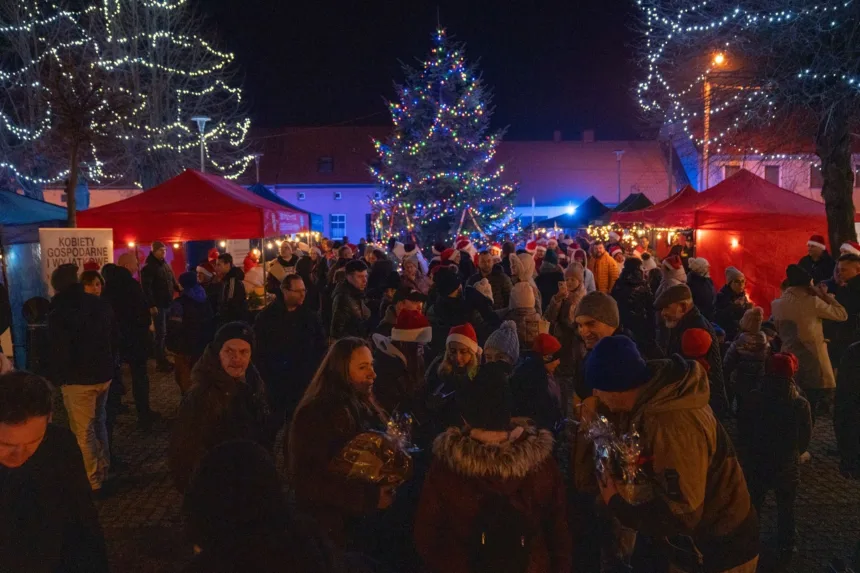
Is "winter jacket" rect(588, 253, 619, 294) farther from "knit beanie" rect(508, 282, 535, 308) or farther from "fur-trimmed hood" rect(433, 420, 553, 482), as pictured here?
"fur-trimmed hood" rect(433, 420, 553, 482)

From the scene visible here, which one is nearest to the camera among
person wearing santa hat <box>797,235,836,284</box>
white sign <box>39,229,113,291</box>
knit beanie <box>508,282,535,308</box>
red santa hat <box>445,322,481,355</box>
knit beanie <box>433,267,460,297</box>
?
red santa hat <box>445,322,481,355</box>

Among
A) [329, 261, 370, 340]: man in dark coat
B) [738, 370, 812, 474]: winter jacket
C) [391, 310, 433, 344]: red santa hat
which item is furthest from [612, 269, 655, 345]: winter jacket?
[391, 310, 433, 344]: red santa hat

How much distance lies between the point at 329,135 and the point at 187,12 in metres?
23.1

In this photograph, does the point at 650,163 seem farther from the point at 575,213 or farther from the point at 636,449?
the point at 636,449

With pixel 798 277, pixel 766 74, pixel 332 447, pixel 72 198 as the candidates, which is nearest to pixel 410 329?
pixel 332 447

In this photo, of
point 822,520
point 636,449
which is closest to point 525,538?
point 636,449

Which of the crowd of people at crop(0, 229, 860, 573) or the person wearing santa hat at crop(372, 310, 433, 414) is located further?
the person wearing santa hat at crop(372, 310, 433, 414)

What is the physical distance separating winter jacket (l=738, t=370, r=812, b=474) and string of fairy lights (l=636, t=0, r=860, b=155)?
8.79m

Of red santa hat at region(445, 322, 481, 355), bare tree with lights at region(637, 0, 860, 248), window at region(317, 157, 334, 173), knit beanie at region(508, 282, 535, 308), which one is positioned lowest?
red santa hat at region(445, 322, 481, 355)

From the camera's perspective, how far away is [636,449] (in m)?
2.65

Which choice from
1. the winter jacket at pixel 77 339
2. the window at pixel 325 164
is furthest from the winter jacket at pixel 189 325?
the window at pixel 325 164

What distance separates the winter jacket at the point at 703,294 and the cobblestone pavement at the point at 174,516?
2.40 m

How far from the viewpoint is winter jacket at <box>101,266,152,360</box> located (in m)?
8.07

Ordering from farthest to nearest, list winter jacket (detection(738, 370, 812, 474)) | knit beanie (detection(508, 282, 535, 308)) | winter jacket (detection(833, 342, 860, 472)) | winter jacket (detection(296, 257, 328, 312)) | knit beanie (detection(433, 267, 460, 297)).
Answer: winter jacket (detection(296, 257, 328, 312)), knit beanie (detection(508, 282, 535, 308)), knit beanie (detection(433, 267, 460, 297)), winter jacket (detection(833, 342, 860, 472)), winter jacket (detection(738, 370, 812, 474))
